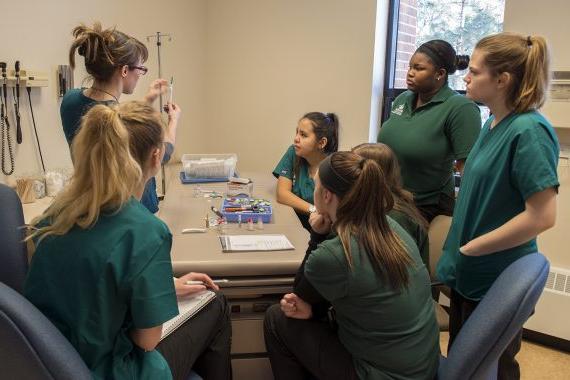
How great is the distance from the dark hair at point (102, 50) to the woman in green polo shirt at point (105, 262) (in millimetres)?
809

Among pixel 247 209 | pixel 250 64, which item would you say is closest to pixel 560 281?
pixel 247 209

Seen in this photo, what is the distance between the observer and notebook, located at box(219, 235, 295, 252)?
1.68 m

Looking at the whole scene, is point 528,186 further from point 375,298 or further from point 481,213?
point 375,298

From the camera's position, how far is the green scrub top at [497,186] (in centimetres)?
127

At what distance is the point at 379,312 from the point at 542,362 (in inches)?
65.0

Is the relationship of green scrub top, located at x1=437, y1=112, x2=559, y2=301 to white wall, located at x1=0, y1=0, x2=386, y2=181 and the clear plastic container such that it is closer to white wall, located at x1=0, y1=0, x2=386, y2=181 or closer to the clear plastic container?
the clear plastic container

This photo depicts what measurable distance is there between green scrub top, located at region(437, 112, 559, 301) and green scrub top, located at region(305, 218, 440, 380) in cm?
26

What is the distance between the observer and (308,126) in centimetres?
243

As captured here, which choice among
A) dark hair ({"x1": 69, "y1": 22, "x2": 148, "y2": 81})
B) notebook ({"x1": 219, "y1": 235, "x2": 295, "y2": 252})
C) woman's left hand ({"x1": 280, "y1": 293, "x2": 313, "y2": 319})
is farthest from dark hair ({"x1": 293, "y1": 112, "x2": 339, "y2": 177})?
woman's left hand ({"x1": 280, "y1": 293, "x2": 313, "y2": 319})

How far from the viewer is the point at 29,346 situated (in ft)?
2.65

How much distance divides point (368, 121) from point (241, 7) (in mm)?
1234

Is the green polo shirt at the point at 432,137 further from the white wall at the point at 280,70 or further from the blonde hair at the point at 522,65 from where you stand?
the white wall at the point at 280,70

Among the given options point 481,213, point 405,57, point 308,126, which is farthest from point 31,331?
point 405,57

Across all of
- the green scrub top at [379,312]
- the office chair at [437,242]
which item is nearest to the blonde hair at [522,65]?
the green scrub top at [379,312]
